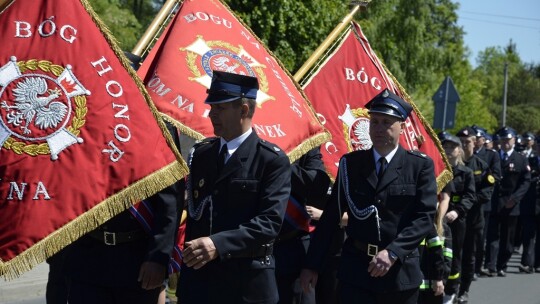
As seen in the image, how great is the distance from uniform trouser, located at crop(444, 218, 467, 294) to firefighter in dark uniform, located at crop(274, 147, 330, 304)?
381 centimetres

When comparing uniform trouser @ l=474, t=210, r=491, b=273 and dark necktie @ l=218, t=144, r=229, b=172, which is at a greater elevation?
dark necktie @ l=218, t=144, r=229, b=172

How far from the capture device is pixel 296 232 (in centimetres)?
614

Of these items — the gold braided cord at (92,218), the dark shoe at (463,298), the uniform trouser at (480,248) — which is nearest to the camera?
the gold braided cord at (92,218)

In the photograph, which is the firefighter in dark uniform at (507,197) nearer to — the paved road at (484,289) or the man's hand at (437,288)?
the paved road at (484,289)

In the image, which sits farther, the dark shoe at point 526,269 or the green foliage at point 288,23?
the dark shoe at point 526,269

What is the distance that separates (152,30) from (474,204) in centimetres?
612

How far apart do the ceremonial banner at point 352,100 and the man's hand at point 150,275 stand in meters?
2.29

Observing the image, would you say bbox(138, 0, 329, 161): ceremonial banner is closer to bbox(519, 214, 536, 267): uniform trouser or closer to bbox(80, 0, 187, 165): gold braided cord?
bbox(80, 0, 187, 165): gold braided cord

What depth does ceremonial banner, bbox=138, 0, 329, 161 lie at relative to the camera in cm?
584

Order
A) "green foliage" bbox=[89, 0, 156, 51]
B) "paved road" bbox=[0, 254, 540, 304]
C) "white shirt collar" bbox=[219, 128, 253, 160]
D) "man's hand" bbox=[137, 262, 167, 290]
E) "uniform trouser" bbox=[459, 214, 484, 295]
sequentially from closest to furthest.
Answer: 1. "white shirt collar" bbox=[219, 128, 253, 160]
2. "man's hand" bbox=[137, 262, 167, 290]
3. "paved road" bbox=[0, 254, 540, 304]
4. "uniform trouser" bbox=[459, 214, 484, 295]
5. "green foliage" bbox=[89, 0, 156, 51]

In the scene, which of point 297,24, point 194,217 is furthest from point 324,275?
point 297,24

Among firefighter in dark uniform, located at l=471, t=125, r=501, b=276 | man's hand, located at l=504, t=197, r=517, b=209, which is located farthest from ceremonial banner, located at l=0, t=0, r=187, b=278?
man's hand, located at l=504, t=197, r=517, b=209

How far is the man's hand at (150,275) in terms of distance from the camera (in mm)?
4781

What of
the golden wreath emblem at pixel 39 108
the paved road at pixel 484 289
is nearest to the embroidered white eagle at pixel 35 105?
the golden wreath emblem at pixel 39 108
